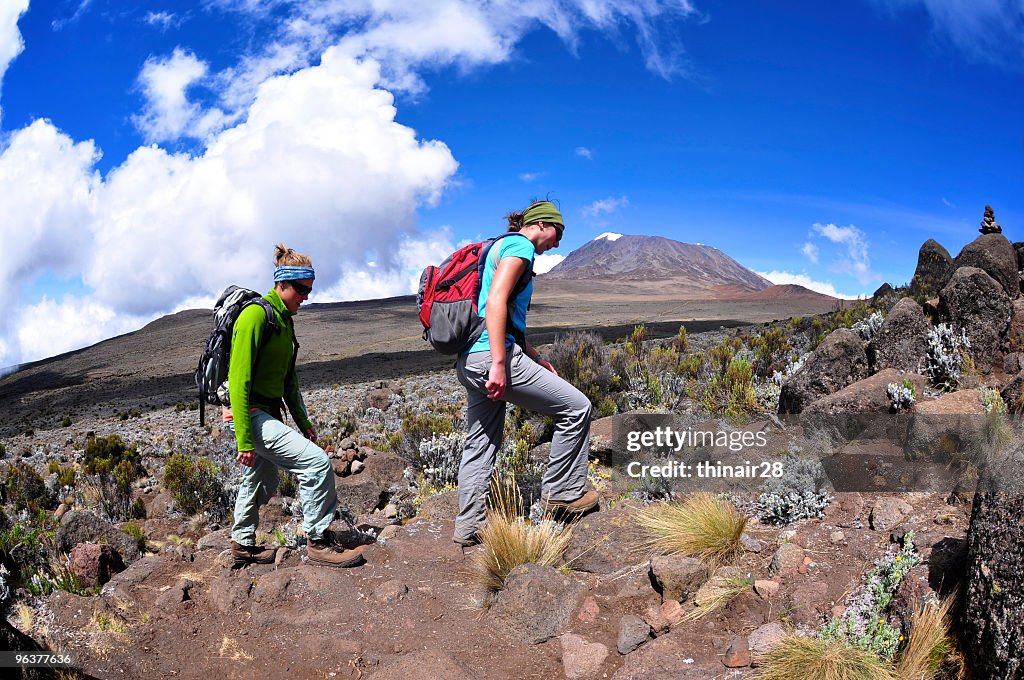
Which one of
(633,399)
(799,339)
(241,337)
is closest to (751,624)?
(241,337)

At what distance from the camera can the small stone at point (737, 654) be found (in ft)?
8.70

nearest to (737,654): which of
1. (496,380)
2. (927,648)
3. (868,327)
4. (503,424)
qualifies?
(927,648)

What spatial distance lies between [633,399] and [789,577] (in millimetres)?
4694

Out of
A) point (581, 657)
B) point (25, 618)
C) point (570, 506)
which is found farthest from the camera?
point (570, 506)

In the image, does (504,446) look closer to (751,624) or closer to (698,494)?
(698,494)

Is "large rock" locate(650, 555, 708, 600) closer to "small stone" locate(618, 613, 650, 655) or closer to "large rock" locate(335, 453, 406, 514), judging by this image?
"small stone" locate(618, 613, 650, 655)

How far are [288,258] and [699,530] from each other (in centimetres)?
274

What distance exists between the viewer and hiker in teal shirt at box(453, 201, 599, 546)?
3.45 meters

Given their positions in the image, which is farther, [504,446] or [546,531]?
[504,446]

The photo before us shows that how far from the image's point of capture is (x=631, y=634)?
9.98 ft

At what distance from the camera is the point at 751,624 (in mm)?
2924

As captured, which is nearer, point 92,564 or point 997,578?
point 997,578

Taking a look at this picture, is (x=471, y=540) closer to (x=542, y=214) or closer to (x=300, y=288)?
(x=300, y=288)

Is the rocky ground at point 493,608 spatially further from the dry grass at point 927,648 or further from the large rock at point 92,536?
the large rock at point 92,536
